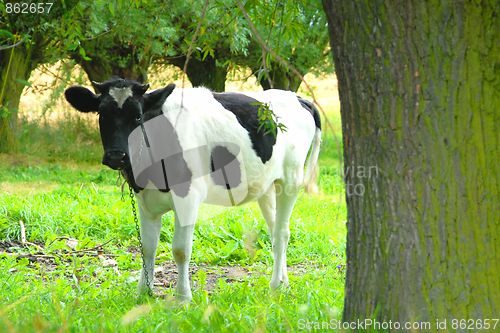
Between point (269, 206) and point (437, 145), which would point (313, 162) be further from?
point (437, 145)

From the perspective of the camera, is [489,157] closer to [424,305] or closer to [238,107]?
[424,305]

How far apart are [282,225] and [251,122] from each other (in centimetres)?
116

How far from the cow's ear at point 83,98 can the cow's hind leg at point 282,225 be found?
2.21 m

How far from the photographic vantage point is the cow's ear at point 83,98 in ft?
23.1

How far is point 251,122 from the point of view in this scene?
7.86 metres

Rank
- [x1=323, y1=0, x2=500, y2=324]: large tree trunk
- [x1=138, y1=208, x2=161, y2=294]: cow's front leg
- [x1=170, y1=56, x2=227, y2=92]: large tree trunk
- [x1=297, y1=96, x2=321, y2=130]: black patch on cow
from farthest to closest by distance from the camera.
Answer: [x1=170, y1=56, x2=227, y2=92]: large tree trunk
[x1=297, y1=96, x2=321, y2=130]: black patch on cow
[x1=138, y1=208, x2=161, y2=294]: cow's front leg
[x1=323, y1=0, x2=500, y2=324]: large tree trunk

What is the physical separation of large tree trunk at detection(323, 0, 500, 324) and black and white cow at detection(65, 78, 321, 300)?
211cm

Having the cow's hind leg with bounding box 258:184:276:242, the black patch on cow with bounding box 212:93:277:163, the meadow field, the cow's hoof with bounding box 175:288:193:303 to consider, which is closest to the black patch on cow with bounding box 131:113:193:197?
the meadow field

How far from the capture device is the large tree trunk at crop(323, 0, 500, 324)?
418 centimetres

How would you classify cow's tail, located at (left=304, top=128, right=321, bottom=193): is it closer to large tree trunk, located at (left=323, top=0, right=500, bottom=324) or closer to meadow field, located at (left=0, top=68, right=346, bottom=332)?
meadow field, located at (left=0, top=68, right=346, bottom=332)

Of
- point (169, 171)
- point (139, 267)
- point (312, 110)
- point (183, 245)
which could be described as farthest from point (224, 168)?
point (312, 110)

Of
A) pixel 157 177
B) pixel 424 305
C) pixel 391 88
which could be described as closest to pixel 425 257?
pixel 424 305

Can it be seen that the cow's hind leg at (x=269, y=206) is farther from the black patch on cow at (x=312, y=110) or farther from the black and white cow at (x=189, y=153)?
the black patch on cow at (x=312, y=110)

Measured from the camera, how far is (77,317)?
544cm
